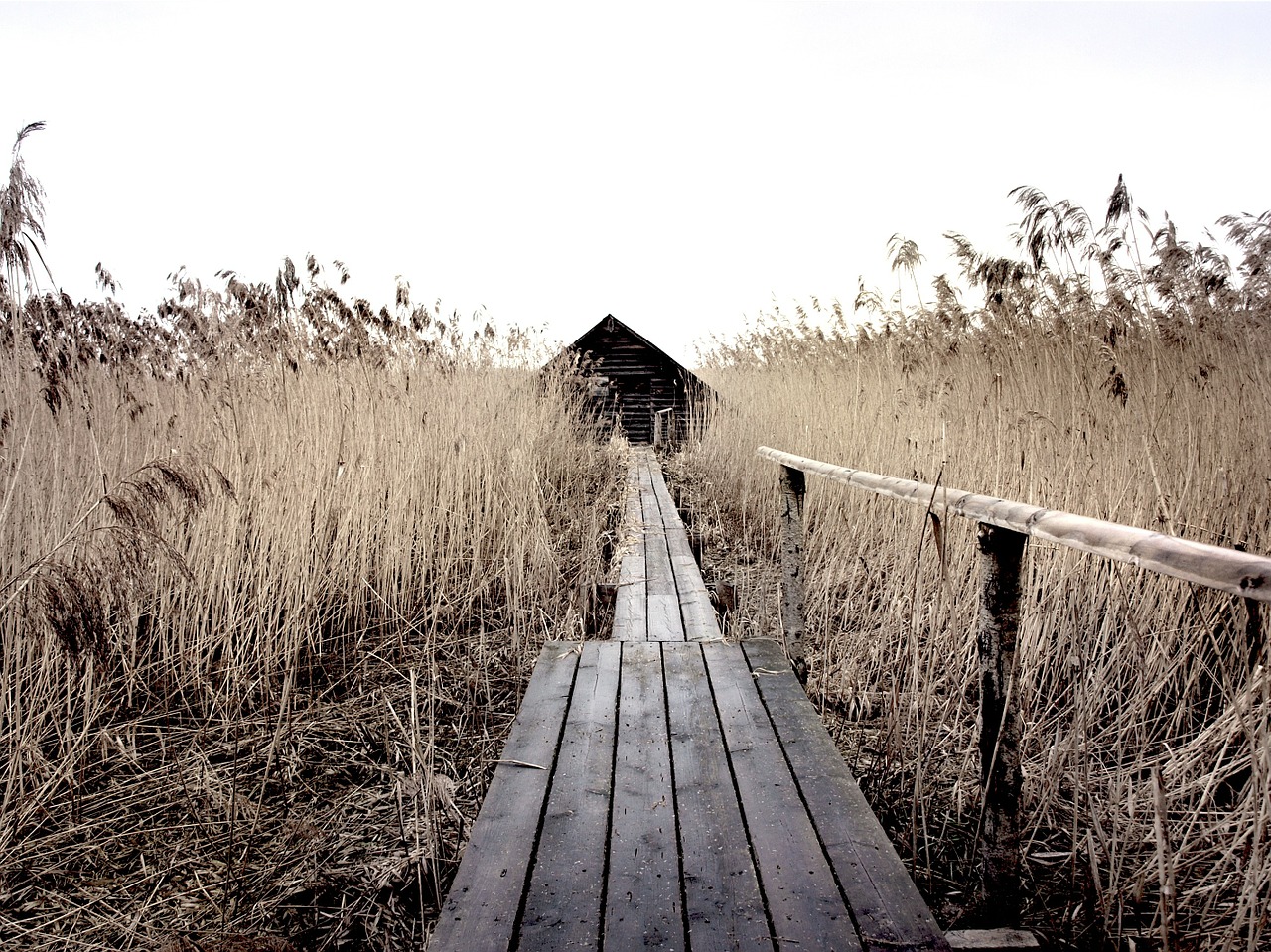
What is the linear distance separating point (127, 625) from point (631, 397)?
49.1ft

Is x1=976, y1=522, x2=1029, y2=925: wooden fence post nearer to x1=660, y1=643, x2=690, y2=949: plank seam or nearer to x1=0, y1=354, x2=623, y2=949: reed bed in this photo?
x1=660, y1=643, x2=690, y2=949: plank seam

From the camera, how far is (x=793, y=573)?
9.31 feet

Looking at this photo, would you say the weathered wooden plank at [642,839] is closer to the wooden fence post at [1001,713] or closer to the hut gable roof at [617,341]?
the wooden fence post at [1001,713]

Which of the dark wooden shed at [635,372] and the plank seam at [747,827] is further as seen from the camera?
the dark wooden shed at [635,372]

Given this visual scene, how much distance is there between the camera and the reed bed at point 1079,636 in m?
1.66

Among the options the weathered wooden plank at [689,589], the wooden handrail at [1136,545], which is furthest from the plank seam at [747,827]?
the wooden handrail at [1136,545]

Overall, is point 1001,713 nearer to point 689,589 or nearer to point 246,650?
point 689,589

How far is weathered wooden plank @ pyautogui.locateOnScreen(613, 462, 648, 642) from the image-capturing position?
3.16 m

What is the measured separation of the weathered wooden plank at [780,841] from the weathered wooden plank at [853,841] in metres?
0.03

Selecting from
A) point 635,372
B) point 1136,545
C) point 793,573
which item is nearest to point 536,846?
point 1136,545

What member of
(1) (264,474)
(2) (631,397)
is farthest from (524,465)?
(2) (631,397)

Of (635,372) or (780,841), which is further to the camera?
(635,372)

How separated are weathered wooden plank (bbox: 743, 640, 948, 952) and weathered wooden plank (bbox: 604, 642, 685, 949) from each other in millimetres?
316

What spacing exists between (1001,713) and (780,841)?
51cm
